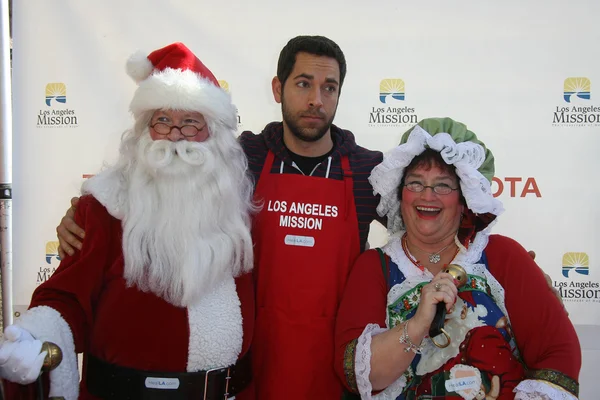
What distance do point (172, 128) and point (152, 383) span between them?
828 millimetres

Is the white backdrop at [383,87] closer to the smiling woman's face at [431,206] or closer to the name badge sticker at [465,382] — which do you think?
the smiling woman's face at [431,206]

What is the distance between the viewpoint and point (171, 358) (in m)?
1.50

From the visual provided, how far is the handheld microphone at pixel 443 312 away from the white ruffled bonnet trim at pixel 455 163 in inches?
9.2

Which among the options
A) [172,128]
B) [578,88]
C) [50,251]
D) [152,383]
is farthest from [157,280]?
A: [578,88]

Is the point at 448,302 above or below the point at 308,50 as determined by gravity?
below

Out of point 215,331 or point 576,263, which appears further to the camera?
point 576,263

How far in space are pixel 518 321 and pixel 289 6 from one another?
2108 millimetres

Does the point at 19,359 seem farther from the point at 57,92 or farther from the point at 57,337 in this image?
the point at 57,92

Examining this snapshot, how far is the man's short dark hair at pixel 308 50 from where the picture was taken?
193 cm

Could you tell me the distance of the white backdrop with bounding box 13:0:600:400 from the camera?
2.70 metres

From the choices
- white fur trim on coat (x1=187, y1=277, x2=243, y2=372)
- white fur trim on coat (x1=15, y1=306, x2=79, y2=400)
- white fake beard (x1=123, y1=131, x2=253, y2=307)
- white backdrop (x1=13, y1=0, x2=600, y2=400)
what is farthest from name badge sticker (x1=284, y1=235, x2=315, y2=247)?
white backdrop (x1=13, y1=0, x2=600, y2=400)

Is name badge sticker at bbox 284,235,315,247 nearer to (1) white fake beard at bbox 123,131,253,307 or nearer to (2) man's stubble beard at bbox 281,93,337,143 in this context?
(1) white fake beard at bbox 123,131,253,307

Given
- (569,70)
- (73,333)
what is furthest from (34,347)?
(569,70)

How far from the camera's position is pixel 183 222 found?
162 cm
